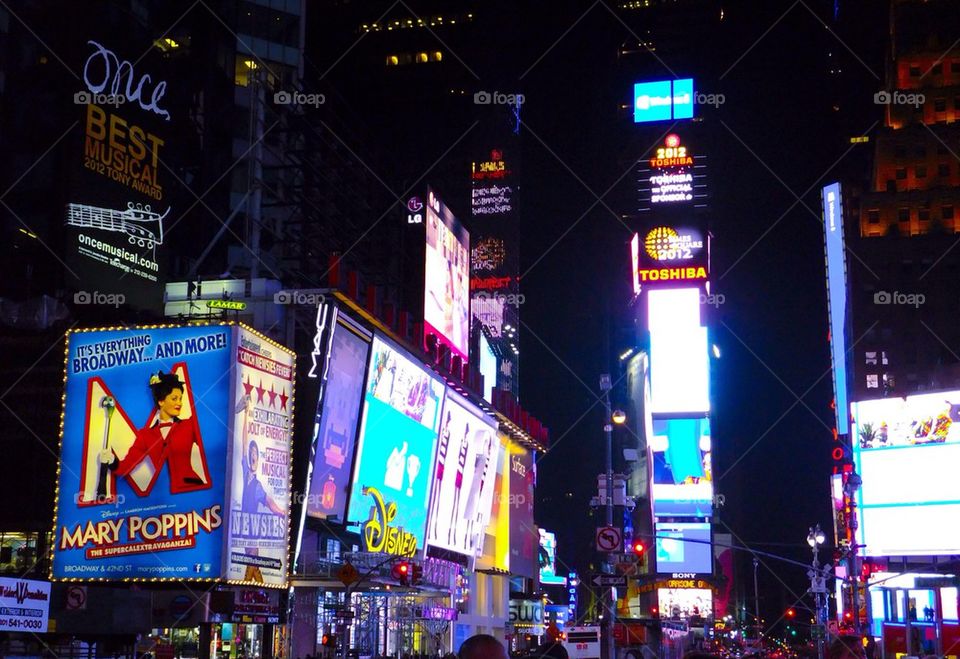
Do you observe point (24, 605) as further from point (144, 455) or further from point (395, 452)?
point (395, 452)

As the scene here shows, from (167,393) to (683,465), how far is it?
9313cm

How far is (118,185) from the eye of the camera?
3956cm

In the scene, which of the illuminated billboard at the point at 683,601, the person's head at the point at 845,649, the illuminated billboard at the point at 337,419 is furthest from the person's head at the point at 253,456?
the illuminated billboard at the point at 683,601

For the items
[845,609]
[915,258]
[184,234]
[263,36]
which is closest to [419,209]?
[184,234]

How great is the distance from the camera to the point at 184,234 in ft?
179

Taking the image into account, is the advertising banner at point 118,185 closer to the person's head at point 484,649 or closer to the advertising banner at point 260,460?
the advertising banner at point 260,460

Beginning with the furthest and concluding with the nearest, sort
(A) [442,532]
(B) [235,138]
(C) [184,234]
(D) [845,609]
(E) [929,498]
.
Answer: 1. (D) [845,609]
2. (B) [235,138]
3. (C) [184,234]
4. (A) [442,532]
5. (E) [929,498]

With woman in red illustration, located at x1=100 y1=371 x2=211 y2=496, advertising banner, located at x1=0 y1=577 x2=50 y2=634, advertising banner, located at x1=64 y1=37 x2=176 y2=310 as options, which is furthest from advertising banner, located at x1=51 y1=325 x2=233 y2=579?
advertising banner, located at x1=0 y1=577 x2=50 y2=634

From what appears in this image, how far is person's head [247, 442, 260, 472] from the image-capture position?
32.3 metres

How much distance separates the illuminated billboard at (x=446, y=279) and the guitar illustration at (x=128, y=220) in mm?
12131

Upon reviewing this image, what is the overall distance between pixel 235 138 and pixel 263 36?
7095 millimetres

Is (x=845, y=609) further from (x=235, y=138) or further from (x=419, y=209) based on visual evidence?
(x=235, y=138)

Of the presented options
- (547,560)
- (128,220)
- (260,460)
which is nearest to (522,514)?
(128,220)

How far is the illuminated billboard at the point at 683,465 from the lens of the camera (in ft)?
389
